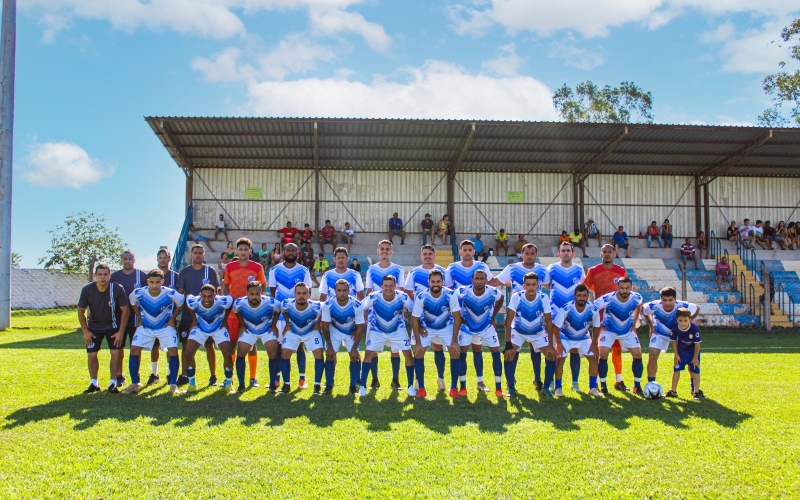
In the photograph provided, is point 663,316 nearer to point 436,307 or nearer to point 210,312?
point 436,307

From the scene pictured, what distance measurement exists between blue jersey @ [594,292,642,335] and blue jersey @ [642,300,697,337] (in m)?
0.25

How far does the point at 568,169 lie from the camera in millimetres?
26234

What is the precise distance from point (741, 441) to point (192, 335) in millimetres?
6836

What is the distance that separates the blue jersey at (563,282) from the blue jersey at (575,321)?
0.29 m

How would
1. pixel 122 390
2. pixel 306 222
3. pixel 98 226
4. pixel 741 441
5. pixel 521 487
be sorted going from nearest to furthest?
1. pixel 521 487
2. pixel 741 441
3. pixel 122 390
4. pixel 306 222
5. pixel 98 226

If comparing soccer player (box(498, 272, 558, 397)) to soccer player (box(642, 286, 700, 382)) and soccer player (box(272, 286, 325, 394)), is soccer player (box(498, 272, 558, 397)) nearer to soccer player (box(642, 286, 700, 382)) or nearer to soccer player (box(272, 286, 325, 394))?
soccer player (box(642, 286, 700, 382))

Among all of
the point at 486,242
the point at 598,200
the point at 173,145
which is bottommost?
the point at 486,242

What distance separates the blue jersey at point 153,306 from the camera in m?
8.70

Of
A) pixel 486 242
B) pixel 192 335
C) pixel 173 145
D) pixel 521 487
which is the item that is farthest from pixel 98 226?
pixel 521 487

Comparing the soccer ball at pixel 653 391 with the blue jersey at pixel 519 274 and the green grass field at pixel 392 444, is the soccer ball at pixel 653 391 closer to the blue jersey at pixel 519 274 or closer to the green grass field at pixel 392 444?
the green grass field at pixel 392 444

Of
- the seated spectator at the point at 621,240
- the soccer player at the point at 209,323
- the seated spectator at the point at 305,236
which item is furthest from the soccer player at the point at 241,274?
the seated spectator at the point at 621,240

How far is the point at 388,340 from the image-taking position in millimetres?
8609

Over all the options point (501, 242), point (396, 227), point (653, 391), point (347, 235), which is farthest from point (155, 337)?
point (501, 242)

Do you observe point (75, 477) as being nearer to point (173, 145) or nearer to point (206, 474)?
point (206, 474)
